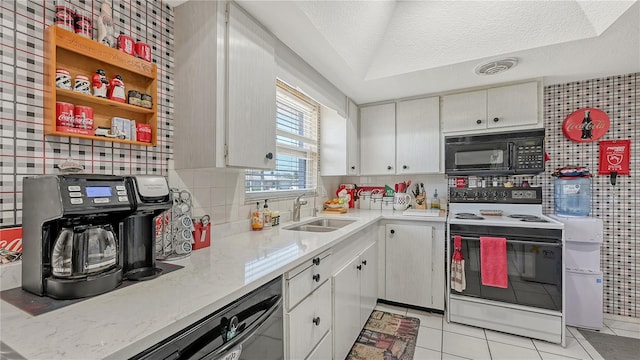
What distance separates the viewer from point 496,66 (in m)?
2.12

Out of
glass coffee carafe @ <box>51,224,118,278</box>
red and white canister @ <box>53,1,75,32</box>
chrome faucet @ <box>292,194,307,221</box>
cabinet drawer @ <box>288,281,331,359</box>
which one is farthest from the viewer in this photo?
chrome faucet @ <box>292,194,307,221</box>

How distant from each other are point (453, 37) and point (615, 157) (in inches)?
74.9

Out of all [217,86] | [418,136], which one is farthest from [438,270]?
[217,86]

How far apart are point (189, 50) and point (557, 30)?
223 centimetres

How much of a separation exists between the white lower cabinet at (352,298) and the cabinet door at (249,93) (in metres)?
0.88

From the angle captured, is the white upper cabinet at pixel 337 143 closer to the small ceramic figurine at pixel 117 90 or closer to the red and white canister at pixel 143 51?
the red and white canister at pixel 143 51

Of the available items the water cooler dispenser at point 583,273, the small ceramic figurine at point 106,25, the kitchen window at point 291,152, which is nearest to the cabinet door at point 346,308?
the kitchen window at point 291,152

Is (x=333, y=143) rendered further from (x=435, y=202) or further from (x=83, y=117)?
(x=83, y=117)

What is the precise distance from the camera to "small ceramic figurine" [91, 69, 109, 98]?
1.13 metres

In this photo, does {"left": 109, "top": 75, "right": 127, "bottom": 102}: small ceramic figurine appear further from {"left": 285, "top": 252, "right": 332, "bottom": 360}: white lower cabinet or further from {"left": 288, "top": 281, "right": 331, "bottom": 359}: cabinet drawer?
{"left": 288, "top": 281, "right": 331, "bottom": 359}: cabinet drawer

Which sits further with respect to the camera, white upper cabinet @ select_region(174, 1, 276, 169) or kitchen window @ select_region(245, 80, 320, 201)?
kitchen window @ select_region(245, 80, 320, 201)

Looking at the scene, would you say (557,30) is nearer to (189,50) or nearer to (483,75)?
(483,75)

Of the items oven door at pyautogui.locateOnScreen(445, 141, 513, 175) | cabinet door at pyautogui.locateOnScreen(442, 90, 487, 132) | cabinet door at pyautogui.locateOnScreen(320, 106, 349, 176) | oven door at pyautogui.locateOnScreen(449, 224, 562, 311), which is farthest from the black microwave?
cabinet door at pyautogui.locateOnScreen(320, 106, 349, 176)

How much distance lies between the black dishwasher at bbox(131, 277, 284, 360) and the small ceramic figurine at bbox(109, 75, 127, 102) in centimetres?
101
